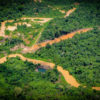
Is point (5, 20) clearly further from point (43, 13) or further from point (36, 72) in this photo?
point (36, 72)

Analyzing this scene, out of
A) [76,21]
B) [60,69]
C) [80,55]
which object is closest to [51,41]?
[80,55]

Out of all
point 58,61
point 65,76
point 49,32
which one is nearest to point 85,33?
point 49,32

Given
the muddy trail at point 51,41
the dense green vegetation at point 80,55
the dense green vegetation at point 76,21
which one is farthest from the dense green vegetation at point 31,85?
the dense green vegetation at point 76,21

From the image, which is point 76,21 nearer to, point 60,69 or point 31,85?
point 60,69

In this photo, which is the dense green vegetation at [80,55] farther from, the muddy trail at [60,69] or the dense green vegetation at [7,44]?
the dense green vegetation at [7,44]

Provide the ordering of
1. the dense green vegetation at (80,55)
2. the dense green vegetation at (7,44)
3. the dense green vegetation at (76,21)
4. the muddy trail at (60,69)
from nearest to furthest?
the muddy trail at (60,69), the dense green vegetation at (80,55), the dense green vegetation at (7,44), the dense green vegetation at (76,21)

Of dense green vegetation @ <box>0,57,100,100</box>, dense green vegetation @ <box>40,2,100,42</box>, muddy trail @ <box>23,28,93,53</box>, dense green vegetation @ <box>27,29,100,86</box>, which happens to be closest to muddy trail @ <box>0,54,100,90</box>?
dense green vegetation @ <box>27,29,100,86</box>

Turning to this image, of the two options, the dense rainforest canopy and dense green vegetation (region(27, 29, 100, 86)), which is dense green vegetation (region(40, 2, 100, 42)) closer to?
the dense rainforest canopy
